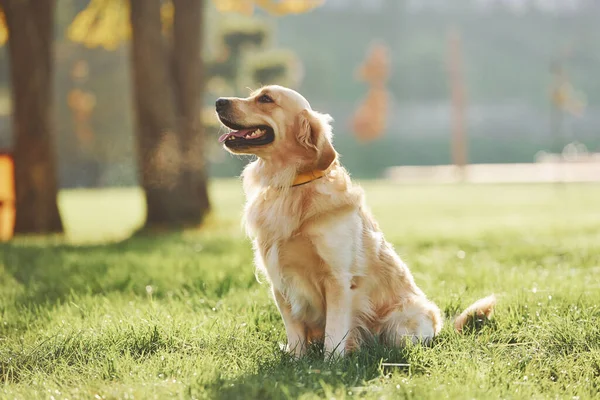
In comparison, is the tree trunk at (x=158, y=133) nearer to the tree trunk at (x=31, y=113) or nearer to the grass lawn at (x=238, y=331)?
the tree trunk at (x=31, y=113)

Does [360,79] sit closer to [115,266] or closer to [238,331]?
[115,266]

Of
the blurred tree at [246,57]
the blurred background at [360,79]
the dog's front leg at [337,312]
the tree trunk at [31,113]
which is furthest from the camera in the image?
the blurred tree at [246,57]

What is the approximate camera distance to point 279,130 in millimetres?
3848

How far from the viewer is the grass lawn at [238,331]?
3086mm

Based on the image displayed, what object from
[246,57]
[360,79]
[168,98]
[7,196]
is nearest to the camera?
[7,196]

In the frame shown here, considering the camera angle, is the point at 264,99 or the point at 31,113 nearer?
the point at 264,99

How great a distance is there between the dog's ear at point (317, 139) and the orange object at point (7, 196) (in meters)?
8.13

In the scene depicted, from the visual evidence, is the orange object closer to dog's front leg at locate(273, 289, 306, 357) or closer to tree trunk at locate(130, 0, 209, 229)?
tree trunk at locate(130, 0, 209, 229)

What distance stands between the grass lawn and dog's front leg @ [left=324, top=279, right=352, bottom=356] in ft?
0.46

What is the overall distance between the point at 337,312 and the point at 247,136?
110 cm

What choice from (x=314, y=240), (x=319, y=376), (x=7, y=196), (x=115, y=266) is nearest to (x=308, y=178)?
(x=314, y=240)

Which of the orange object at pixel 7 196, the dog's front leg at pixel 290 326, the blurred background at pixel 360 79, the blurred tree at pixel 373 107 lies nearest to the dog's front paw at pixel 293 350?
the dog's front leg at pixel 290 326

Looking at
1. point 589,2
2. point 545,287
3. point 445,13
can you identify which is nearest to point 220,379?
point 545,287

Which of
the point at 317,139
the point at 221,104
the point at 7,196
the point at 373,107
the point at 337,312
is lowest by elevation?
the point at 373,107
